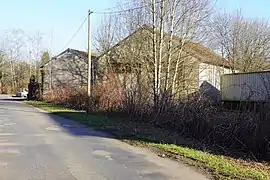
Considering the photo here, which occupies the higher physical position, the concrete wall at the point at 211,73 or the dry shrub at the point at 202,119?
the concrete wall at the point at 211,73

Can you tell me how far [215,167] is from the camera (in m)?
8.63

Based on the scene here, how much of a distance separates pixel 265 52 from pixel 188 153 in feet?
114

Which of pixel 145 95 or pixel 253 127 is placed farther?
pixel 145 95

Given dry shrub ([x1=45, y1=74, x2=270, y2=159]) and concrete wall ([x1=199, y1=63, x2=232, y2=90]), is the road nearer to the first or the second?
dry shrub ([x1=45, y1=74, x2=270, y2=159])

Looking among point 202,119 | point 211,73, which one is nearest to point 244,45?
point 211,73

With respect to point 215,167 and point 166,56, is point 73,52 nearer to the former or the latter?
point 166,56

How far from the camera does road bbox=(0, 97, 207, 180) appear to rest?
773cm

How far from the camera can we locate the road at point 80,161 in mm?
7734

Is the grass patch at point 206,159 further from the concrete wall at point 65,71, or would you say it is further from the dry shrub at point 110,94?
the concrete wall at point 65,71

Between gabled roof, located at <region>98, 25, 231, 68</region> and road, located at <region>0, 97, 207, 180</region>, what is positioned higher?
gabled roof, located at <region>98, 25, 231, 68</region>

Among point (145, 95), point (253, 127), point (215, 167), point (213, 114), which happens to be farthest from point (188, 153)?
point (145, 95)

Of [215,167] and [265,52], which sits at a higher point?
[265,52]

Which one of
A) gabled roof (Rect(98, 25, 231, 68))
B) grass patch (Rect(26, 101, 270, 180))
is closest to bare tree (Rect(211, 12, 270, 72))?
gabled roof (Rect(98, 25, 231, 68))

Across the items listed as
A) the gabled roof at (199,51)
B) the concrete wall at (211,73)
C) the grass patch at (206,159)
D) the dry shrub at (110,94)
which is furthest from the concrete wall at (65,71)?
the grass patch at (206,159)
